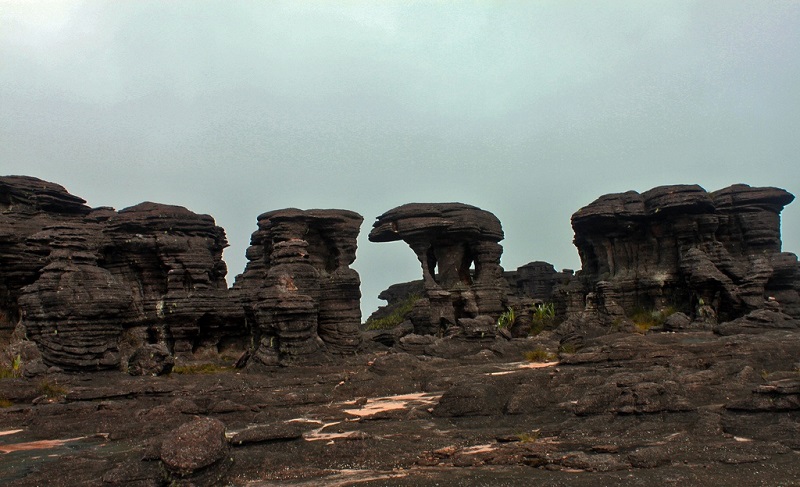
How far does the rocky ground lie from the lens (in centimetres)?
871

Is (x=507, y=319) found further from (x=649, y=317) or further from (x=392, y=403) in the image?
(x=392, y=403)

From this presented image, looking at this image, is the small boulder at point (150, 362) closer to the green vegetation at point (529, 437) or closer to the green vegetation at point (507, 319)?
the green vegetation at point (529, 437)

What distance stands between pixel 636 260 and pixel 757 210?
5897 millimetres

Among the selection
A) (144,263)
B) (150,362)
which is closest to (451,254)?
(144,263)

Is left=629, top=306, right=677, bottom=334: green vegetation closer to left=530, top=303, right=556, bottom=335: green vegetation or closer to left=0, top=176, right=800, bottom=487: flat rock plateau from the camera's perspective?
left=0, top=176, right=800, bottom=487: flat rock plateau

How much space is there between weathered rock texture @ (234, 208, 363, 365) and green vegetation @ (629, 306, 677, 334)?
13.4m

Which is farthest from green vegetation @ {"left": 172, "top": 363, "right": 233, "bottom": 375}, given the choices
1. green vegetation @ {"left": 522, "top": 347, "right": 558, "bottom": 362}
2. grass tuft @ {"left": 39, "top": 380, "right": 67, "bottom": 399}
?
green vegetation @ {"left": 522, "top": 347, "right": 558, "bottom": 362}

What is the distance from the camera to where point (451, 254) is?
33.3 metres

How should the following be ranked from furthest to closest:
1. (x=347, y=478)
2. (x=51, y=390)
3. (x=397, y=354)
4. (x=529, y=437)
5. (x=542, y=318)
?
1. (x=542, y=318)
2. (x=397, y=354)
3. (x=51, y=390)
4. (x=529, y=437)
5. (x=347, y=478)

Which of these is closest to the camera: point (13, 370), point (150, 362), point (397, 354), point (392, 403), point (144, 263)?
point (392, 403)

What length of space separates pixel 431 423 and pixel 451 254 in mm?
21037

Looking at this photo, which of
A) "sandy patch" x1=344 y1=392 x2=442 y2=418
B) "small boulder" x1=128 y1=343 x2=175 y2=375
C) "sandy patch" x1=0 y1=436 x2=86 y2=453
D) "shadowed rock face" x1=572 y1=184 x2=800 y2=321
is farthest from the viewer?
"shadowed rock face" x1=572 y1=184 x2=800 y2=321

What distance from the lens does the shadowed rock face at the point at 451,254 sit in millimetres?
31203

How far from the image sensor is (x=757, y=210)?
30.0 metres
